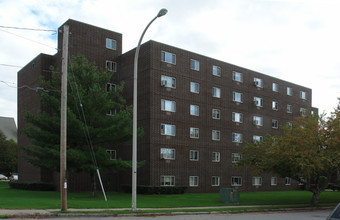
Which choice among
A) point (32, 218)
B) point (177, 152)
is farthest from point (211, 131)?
point (32, 218)

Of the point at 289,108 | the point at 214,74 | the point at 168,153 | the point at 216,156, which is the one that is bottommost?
the point at 216,156

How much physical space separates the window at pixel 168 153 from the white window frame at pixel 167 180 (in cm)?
167

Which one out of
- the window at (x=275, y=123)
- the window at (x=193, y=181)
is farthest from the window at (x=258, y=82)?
the window at (x=193, y=181)

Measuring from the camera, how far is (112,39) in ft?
128

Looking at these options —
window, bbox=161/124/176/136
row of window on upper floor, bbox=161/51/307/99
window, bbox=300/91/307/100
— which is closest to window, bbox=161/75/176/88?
row of window on upper floor, bbox=161/51/307/99

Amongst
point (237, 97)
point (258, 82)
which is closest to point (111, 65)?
point (237, 97)

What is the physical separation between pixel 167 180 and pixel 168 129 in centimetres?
455

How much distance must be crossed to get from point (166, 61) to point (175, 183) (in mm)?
11113

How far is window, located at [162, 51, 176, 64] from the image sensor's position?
115 ft

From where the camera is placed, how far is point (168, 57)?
35531 millimetres

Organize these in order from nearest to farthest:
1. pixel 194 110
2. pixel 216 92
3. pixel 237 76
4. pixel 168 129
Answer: pixel 168 129
pixel 194 110
pixel 216 92
pixel 237 76

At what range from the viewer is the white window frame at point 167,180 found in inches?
1330

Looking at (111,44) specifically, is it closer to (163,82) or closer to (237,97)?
(163,82)

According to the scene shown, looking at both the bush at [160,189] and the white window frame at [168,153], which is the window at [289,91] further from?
the bush at [160,189]
